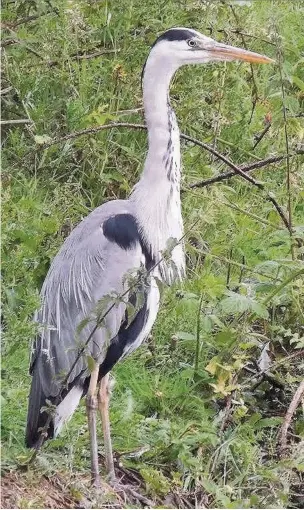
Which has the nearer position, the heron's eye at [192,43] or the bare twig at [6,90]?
the heron's eye at [192,43]

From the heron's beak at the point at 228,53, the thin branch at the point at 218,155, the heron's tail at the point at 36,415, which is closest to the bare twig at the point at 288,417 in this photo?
the thin branch at the point at 218,155

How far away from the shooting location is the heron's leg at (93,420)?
3104 millimetres

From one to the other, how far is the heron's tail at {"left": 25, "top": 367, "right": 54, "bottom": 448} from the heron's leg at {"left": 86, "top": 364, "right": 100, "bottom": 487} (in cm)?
12

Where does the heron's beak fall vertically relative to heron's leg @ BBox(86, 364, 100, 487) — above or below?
above

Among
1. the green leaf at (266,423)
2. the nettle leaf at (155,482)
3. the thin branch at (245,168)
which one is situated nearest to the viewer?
the nettle leaf at (155,482)

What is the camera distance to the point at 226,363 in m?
3.61

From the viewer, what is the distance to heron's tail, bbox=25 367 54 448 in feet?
9.95

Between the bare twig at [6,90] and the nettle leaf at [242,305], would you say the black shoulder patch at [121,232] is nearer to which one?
the nettle leaf at [242,305]

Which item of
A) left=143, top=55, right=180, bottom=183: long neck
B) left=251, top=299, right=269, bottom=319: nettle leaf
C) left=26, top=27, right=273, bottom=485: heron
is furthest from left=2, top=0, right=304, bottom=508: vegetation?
left=143, top=55, right=180, bottom=183: long neck

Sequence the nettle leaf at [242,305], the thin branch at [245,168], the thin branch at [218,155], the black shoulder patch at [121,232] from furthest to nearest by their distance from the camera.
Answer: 1. the thin branch at [245,168]
2. the thin branch at [218,155]
3. the nettle leaf at [242,305]
4. the black shoulder patch at [121,232]

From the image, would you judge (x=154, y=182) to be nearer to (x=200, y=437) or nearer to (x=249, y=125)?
(x=200, y=437)

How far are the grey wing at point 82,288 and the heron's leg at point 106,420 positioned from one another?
155 millimetres

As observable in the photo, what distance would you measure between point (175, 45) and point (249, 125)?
1552 mm

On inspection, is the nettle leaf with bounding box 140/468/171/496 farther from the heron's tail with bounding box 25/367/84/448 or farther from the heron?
the heron's tail with bounding box 25/367/84/448
